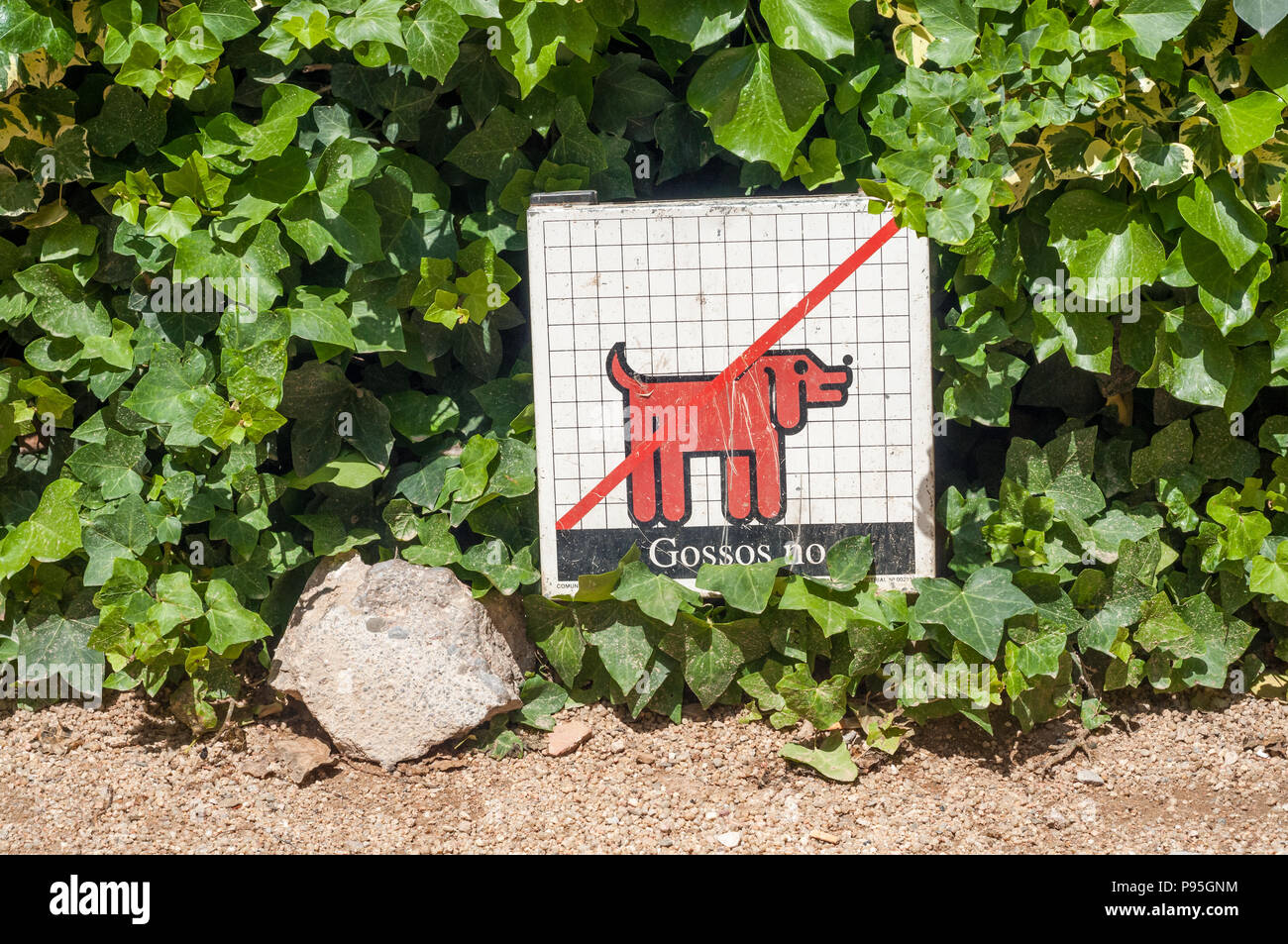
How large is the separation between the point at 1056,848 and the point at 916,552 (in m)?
0.59

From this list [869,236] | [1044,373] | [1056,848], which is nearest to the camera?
[1056,848]

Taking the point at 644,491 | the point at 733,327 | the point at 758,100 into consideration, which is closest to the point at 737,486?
the point at 644,491

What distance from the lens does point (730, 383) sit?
6.47ft

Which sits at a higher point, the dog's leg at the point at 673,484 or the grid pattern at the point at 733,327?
the grid pattern at the point at 733,327

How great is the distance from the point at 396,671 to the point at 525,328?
2.58 feet

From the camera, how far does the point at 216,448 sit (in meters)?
1.92

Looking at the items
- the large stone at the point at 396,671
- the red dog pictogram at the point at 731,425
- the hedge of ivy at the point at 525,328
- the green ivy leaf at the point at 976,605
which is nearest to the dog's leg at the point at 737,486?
the red dog pictogram at the point at 731,425

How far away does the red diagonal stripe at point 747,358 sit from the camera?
1.94 metres

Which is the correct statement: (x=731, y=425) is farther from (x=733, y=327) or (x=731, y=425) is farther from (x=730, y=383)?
(x=733, y=327)

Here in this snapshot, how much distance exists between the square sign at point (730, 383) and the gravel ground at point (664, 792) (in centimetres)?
39

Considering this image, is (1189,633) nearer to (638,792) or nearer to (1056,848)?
(1056,848)

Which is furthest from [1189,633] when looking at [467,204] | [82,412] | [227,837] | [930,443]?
[82,412]

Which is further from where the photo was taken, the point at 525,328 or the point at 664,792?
the point at 525,328

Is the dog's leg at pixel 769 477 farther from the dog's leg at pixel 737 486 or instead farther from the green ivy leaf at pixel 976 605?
the green ivy leaf at pixel 976 605
